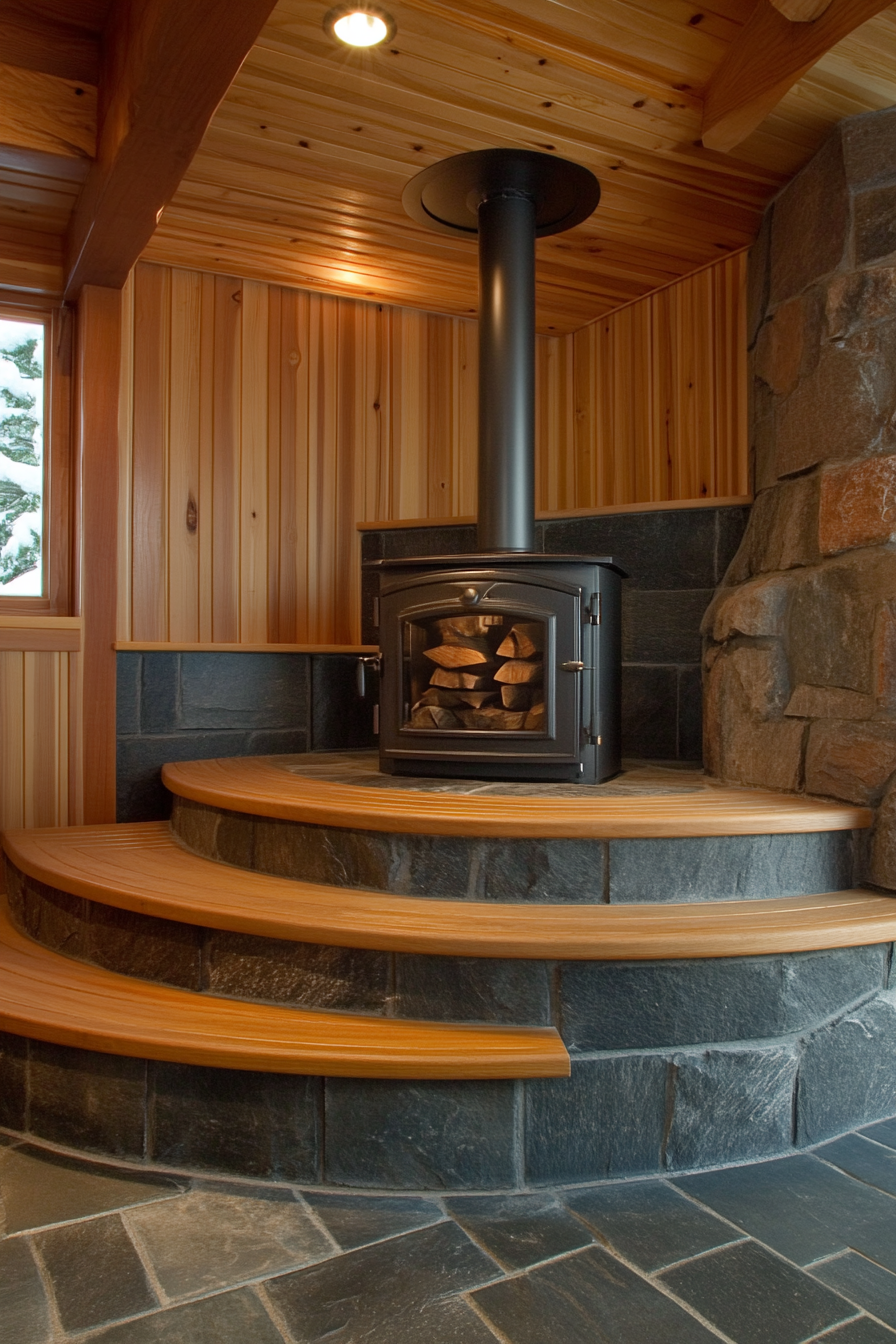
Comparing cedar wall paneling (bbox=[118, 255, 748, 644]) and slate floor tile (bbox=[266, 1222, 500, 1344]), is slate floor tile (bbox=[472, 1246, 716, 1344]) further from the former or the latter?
cedar wall paneling (bbox=[118, 255, 748, 644])

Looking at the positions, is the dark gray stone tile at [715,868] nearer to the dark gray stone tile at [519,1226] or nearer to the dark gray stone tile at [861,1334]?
the dark gray stone tile at [519,1226]

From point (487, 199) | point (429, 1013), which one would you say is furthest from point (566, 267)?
point (429, 1013)

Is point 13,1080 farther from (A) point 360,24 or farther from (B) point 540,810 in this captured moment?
(A) point 360,24

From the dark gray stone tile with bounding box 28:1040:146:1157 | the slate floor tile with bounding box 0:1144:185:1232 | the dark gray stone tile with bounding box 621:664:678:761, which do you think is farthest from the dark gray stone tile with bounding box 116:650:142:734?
the dark gray stone tile with bounding box 621:664:678:761

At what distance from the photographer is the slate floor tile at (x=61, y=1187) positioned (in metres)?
1.66

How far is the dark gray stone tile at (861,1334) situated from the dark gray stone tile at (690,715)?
1926mm

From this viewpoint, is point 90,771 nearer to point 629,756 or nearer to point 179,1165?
point 179,1165

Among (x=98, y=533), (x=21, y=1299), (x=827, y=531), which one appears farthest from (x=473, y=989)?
(x=98, y=533)

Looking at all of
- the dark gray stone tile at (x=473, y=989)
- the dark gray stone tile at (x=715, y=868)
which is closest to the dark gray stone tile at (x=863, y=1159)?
the dark gray stone tile at (x=715, y=868)

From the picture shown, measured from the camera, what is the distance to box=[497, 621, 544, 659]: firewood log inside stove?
2600 mm

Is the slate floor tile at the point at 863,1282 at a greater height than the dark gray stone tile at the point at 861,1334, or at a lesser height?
lesser

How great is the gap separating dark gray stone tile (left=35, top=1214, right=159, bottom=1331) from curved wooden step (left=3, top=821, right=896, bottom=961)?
57 cm

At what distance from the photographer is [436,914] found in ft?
6.48

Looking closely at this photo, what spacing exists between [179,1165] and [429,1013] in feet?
1.79
